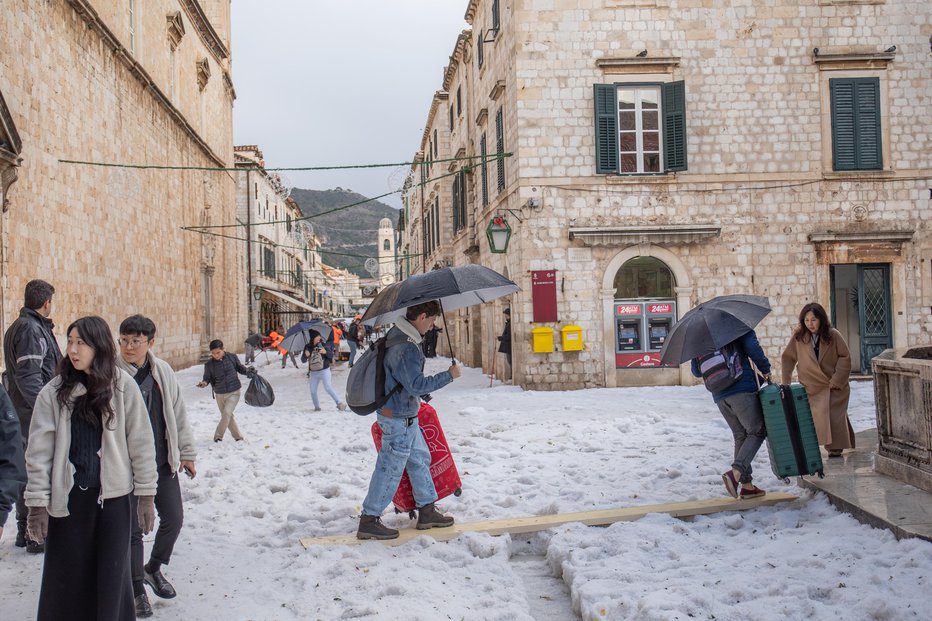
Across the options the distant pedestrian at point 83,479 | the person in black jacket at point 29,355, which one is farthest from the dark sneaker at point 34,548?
the distant pedestrian at point 83,479

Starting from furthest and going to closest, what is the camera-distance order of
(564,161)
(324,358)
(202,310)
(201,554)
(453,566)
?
1. (202,310)
2. (564,161)
3. (324,358)
4. (201,554)
5. (453,566)

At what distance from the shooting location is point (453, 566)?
519 centimetres

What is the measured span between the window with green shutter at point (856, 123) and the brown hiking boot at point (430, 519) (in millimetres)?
13349

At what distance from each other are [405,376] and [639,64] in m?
12.1

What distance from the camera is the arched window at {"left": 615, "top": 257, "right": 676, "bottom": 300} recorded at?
15914 mm

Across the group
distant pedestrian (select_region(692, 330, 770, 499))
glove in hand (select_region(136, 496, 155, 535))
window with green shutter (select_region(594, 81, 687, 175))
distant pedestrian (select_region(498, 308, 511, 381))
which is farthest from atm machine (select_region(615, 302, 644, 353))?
glove in hand (select_region(136, 496, 155, 535))

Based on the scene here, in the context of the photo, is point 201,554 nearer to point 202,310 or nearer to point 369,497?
point 369,497

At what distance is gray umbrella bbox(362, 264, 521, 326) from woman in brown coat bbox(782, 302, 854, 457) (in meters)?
3.39

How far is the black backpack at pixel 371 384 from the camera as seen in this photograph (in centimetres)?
551

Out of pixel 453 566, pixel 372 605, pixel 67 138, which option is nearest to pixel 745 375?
pixel 453 566

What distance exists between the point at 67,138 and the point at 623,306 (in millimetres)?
11485

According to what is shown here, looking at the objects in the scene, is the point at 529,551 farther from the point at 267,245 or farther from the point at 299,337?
the point at 267,245

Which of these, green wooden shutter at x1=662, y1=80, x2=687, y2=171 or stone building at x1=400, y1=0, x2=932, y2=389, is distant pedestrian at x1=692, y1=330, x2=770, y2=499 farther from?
green wooden shutter at x1=662, y1=80, x2=687, y2=171

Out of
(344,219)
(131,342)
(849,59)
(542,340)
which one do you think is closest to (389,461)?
(131,342)
